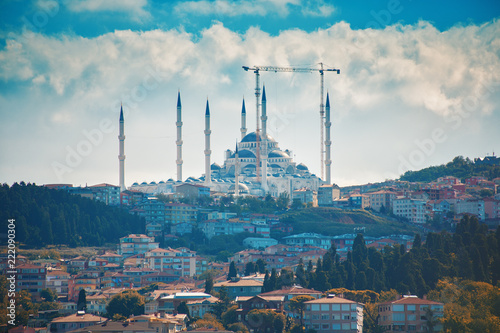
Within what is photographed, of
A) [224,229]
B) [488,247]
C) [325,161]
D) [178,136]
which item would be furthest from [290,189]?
[488,247]

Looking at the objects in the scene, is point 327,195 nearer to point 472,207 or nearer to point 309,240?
point 472,207

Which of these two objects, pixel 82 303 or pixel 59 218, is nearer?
pixel 82 303

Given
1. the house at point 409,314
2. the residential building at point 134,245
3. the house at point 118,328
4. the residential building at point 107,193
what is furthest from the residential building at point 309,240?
the house at point 118,328

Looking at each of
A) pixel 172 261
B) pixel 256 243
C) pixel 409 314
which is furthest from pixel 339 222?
pixel 409 314

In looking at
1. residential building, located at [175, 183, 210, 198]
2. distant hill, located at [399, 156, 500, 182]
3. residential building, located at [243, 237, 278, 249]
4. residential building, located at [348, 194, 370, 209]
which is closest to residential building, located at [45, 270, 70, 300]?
residential building, located at [243, 237, 278, 249]

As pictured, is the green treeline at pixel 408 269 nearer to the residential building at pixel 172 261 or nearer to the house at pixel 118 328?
the house at pixel 118 328

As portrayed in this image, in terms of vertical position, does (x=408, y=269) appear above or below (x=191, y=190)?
below
